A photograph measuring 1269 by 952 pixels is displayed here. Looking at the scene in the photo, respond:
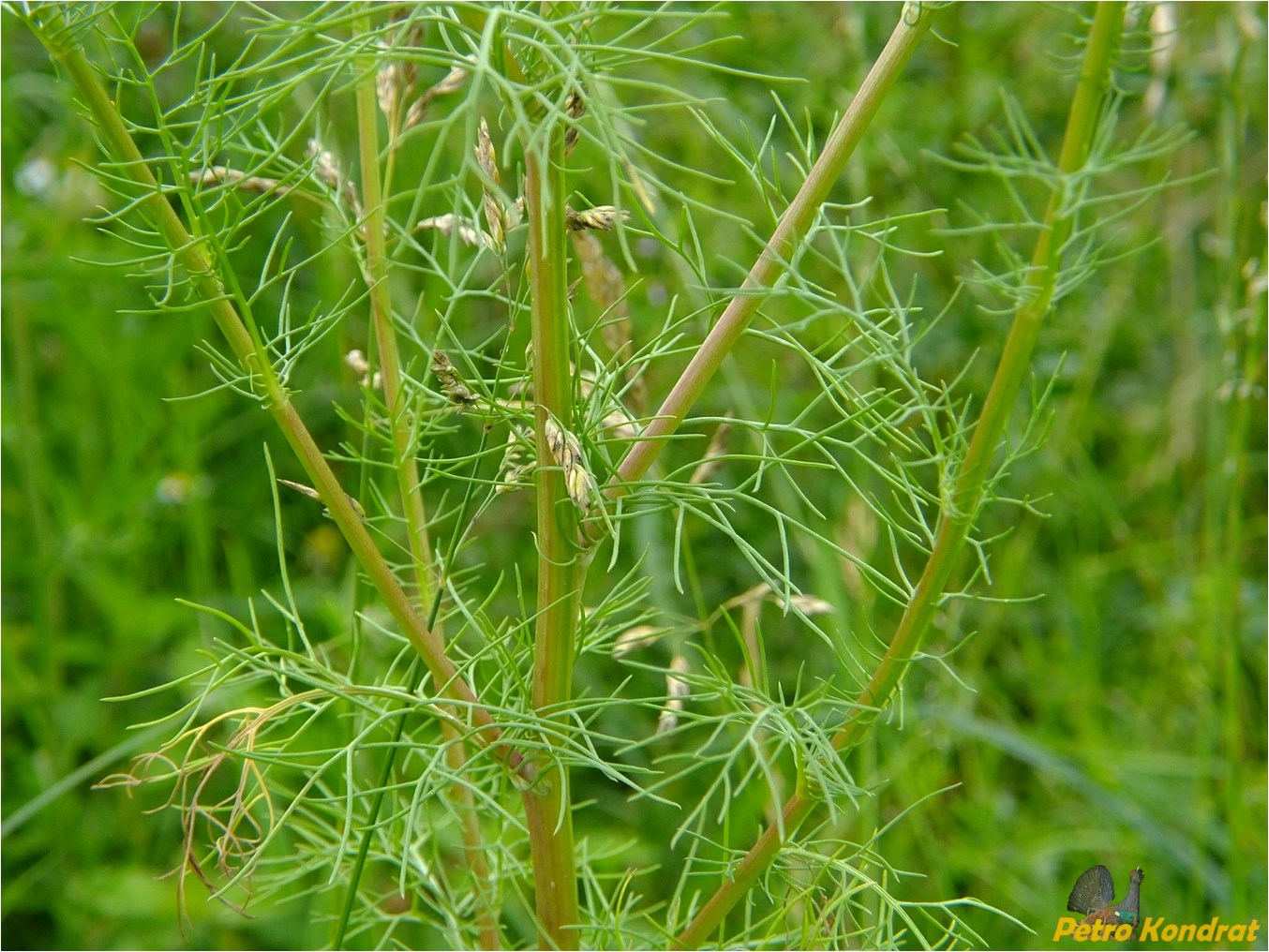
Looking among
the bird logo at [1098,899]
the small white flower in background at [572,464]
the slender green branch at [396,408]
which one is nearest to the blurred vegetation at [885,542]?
the bird logo at [1098,899]

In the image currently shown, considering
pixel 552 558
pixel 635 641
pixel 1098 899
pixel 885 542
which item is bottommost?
pixel 885 542

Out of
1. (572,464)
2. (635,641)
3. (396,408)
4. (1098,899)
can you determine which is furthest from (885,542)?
(572,464)

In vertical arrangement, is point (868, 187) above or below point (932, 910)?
above

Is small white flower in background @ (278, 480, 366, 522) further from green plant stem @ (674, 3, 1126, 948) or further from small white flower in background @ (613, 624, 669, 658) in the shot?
green plant stem @ (674, 3, 1126, 948)

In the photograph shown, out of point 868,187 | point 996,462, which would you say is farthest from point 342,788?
point 868,187

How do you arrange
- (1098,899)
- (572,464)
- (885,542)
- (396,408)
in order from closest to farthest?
(572,464)
(396,408)
(1098,899)
(885,542)

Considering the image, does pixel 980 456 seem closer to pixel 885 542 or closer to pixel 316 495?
pixel 316 495

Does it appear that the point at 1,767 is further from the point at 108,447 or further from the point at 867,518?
the point at 867,518
